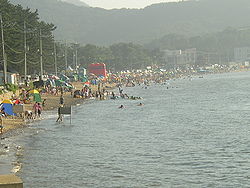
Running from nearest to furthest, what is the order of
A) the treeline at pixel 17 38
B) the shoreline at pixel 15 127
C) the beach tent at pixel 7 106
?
the shoreline at pixel 15 127, the beach tent at pixel 7 106, the treeline at pixel 17 38

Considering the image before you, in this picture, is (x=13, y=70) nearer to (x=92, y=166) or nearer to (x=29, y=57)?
(x=29, y=57)

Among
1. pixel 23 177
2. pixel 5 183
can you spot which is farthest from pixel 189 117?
pixel 5 183

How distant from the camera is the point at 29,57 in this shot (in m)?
86.0

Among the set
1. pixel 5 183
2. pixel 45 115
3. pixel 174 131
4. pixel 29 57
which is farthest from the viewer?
pixel 29 57

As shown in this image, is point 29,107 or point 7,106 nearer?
point 7,106

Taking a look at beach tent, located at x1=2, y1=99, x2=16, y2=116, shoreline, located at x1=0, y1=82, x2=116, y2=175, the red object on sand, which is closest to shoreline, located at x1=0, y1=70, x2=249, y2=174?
shoreline, located at x1=0, y1=82, x2=116, y2=175

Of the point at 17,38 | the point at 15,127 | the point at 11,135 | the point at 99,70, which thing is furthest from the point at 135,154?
the point at 99,70

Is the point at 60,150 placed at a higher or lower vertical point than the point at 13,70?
lower

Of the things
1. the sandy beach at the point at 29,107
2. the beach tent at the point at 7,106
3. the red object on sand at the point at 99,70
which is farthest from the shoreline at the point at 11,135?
the red object on sand at the point at 99,70

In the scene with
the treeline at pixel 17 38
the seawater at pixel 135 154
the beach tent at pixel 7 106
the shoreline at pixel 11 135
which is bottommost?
the seawater at pixel 135 154

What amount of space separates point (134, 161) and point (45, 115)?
2461cm

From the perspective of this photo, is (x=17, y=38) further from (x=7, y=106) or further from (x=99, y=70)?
(x=99, y=70)

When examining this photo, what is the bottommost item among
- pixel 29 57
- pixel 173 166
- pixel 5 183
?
pixel 173 166

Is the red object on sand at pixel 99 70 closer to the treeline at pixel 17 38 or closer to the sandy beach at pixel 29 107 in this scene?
the treeline at pixel 17 38
